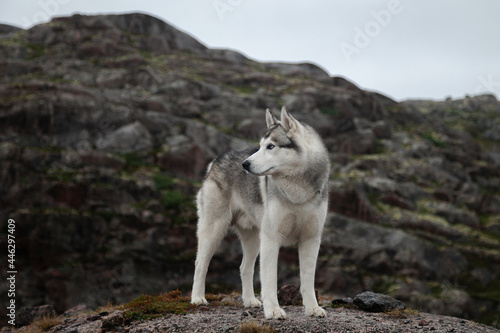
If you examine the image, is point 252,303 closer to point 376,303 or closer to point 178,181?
point 376,303

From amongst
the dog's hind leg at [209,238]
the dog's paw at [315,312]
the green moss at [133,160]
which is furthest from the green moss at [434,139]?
the dog's paw at [315,312]

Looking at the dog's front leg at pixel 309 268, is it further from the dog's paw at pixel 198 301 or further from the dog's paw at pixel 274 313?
the dog's paw at pixel 198 301

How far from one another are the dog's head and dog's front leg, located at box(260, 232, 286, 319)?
59.5 inches

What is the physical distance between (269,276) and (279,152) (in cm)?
255

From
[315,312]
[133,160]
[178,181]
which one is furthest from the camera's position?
[133,160]

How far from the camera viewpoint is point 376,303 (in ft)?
34.3

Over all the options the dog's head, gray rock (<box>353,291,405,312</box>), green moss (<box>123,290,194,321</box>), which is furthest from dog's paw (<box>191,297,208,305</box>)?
the dog's head

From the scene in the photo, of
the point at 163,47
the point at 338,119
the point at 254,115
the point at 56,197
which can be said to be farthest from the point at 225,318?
the point at 163,47

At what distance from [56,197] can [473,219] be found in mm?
30909

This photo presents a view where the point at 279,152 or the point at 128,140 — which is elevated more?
the point at 279,152

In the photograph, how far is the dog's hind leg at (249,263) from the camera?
1045 centimetres

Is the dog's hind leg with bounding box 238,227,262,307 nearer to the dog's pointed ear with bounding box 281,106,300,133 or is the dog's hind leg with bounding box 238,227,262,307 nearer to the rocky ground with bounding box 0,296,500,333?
the rocky ground with bounding box 0,296,500,333

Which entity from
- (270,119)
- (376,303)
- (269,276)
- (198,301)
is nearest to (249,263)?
(198,301)

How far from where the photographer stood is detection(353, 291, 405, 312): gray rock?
1046cm
